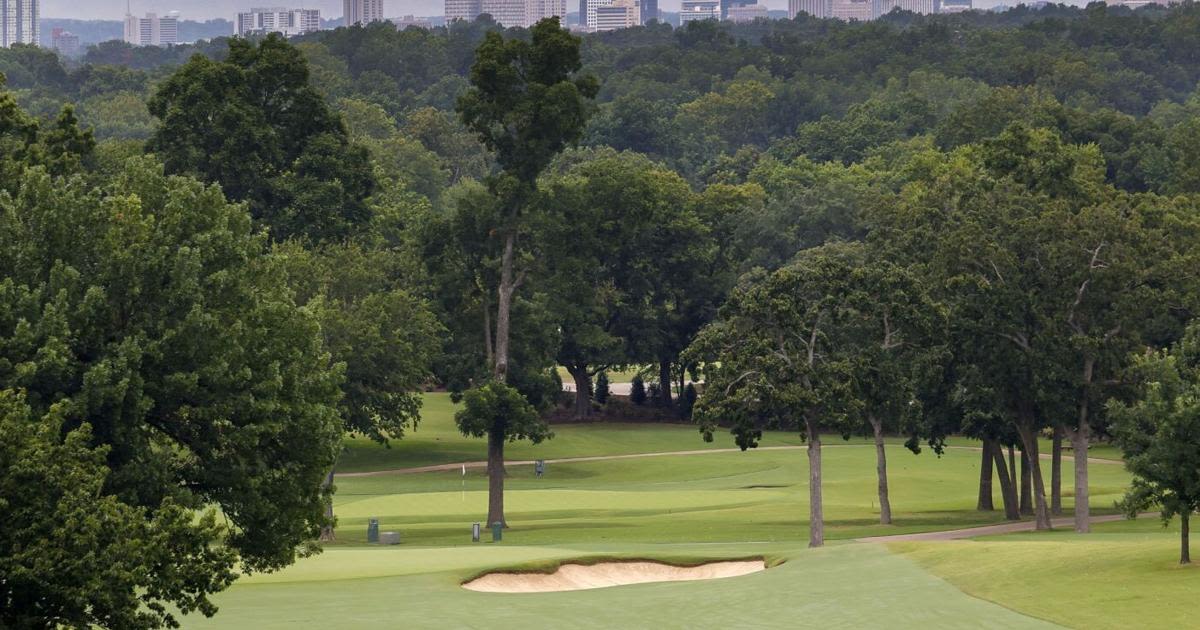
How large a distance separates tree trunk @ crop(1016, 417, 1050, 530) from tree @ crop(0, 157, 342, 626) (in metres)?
31.1

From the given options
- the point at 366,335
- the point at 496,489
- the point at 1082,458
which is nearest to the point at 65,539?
the point at 366,335

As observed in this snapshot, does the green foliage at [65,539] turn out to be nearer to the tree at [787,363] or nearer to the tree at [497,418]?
the tree at [787,363]

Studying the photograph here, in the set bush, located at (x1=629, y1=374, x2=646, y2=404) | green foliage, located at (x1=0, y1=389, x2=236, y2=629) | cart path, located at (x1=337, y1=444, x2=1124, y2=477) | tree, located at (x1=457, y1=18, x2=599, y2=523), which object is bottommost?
cart path, located at (x1=337, y1=444, x2=1124, y2=477)

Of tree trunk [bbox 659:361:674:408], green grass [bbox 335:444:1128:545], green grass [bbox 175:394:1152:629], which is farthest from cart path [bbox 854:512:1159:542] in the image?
tree trunk [bbox 659:361:674:408]

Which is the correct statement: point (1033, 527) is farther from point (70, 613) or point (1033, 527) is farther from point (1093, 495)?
point (70, 613)

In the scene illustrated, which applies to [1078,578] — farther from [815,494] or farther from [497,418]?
[497,418]

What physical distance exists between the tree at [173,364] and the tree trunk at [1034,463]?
102ft

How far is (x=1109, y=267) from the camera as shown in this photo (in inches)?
2346

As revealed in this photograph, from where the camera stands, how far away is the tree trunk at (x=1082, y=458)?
59.9 meters

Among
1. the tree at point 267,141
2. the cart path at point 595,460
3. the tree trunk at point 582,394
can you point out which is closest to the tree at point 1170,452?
the tree at point 267,141

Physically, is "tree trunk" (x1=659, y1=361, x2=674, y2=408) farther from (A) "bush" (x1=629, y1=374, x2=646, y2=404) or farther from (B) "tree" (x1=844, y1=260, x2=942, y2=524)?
(B) "tree" (x1=844, y1=260, x2=942, y2=524)

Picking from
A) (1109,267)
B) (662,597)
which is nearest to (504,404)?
(1109,267)

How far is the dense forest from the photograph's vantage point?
33156 mm

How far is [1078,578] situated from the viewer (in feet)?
133
